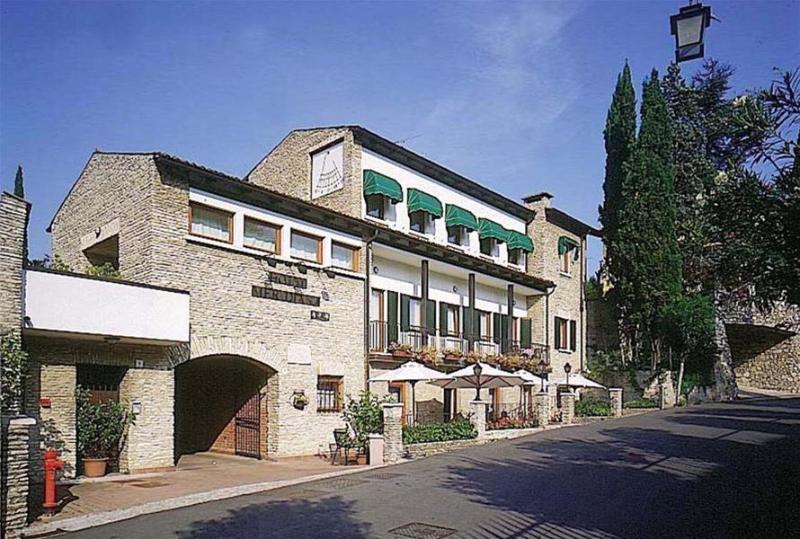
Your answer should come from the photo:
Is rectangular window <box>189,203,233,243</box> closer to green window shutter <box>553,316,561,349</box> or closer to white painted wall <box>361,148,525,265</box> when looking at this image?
white painted wall <box>361,148,525,265</box>

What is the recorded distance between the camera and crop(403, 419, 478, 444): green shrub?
63.6 feet

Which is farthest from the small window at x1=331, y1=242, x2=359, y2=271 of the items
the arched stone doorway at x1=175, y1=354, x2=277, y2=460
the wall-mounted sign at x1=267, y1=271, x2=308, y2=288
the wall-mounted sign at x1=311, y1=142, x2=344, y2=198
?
the arched stone doorway at x1=175, y1=354, x2=277, y2=460

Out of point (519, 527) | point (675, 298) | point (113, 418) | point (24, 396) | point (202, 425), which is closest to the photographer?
point (519, 527)

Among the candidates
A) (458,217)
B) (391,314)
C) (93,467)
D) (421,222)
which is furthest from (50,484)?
(458,217)

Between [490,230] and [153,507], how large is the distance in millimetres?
21018

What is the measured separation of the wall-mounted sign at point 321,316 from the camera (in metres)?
20.7

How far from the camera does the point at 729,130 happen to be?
26.8 ft

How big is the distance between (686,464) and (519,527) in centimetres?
663

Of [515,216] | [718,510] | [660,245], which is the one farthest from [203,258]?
[660,245]

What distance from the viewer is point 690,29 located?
264 inches

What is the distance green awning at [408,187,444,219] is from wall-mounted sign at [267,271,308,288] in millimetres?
7243

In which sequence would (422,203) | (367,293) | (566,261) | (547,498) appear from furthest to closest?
(566,261)
(422,203)
(367,293)
(547,498)

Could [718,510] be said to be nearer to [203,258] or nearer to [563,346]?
[203,258]

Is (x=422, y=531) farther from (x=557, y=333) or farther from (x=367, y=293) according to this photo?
(x=557, y=333)
